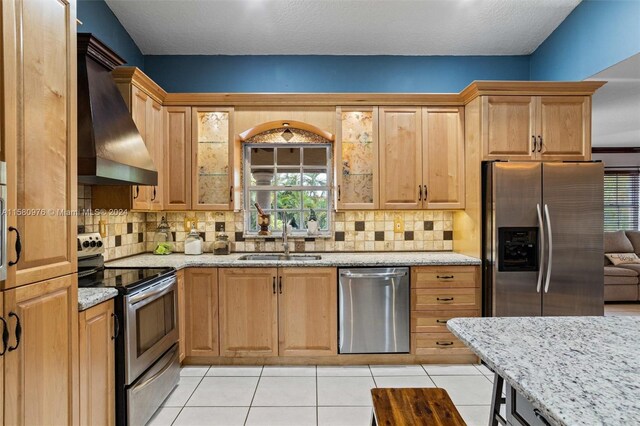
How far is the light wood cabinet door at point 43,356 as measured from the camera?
50.2 inches

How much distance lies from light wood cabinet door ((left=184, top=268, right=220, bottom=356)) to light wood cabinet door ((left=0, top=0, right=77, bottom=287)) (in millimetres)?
1417

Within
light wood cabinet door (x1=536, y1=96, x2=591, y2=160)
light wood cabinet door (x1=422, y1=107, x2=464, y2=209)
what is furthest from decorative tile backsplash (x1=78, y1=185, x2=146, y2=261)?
light wood cabinet door (x1=536, y1=96, x2=591, y2=160)

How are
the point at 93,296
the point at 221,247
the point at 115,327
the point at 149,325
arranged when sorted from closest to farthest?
the point at 93,296 < the point at 115,327 < the point at 149,325 < the point at 221,247

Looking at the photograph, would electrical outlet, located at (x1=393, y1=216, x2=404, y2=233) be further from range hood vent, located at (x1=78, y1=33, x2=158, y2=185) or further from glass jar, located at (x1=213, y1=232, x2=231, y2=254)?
range hood vent, located at (x1=78, y1=33, x2=158, y2=185)

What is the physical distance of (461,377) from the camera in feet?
9.36

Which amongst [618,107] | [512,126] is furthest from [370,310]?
[618,107]

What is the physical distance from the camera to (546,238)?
289 centimetres

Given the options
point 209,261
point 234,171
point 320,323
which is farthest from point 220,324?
point 234,171

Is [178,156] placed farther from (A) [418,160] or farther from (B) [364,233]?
(A) [418,160]

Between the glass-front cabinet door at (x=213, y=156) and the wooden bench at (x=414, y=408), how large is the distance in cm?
231

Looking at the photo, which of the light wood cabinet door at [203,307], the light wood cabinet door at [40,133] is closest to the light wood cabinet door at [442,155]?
the light wood cabinet door at [203,307]

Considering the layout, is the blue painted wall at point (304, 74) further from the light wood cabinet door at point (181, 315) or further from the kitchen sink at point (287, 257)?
the light wood cabinet door at point (181, 315)

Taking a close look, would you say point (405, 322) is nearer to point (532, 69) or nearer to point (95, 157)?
point (95, 157)

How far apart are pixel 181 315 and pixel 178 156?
4.77ft
